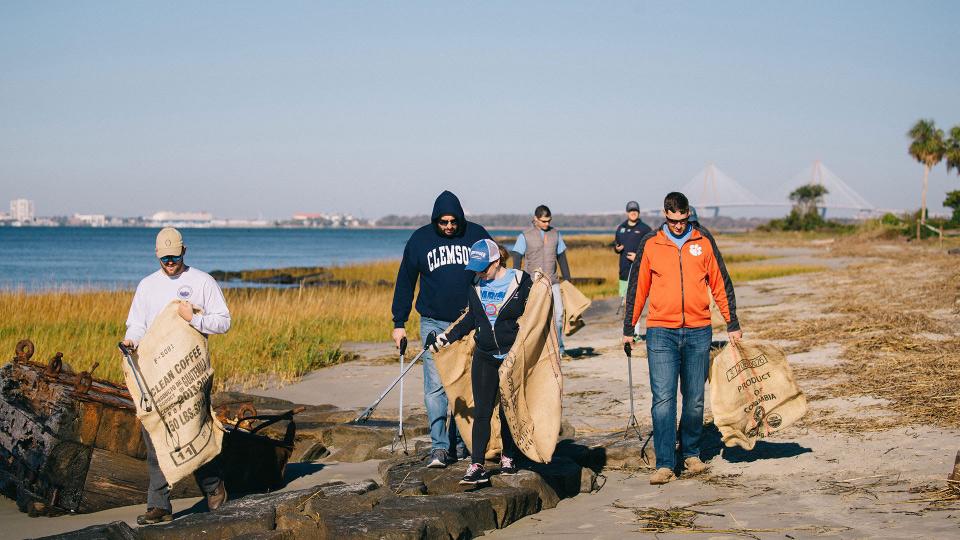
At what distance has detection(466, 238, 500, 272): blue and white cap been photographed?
6.72 metres

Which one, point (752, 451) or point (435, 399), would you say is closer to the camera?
point (435, 399)

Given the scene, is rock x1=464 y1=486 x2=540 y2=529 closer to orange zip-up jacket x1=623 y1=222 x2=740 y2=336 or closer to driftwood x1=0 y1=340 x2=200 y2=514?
orange zip-up jacket x1=623 y1=222 x2=740 y2=336

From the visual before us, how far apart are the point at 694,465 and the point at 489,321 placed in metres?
1.99

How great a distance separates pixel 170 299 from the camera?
6.53 meters

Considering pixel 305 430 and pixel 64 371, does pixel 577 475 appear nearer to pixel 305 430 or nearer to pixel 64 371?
pixel 305 430

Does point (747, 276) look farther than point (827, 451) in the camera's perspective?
Yes

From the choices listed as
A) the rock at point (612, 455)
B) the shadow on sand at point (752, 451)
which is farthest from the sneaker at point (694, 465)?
the shadow on sand at point (752, 451)

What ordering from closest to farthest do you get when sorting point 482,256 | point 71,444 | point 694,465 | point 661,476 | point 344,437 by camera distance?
point 482,256 < point 71,444 < point 661,476 < point 694,465 < point 344,437

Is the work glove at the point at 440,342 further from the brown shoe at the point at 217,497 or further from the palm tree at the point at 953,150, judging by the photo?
the palm tree at the point at 953,150

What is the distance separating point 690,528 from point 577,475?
129 centimetres

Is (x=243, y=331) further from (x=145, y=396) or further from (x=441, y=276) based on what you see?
(x=145, y=396)

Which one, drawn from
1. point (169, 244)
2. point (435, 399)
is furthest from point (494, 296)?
point (169, 244)

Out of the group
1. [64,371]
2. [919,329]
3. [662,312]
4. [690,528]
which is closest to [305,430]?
[64,371]

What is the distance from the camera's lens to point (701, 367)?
7266mm
